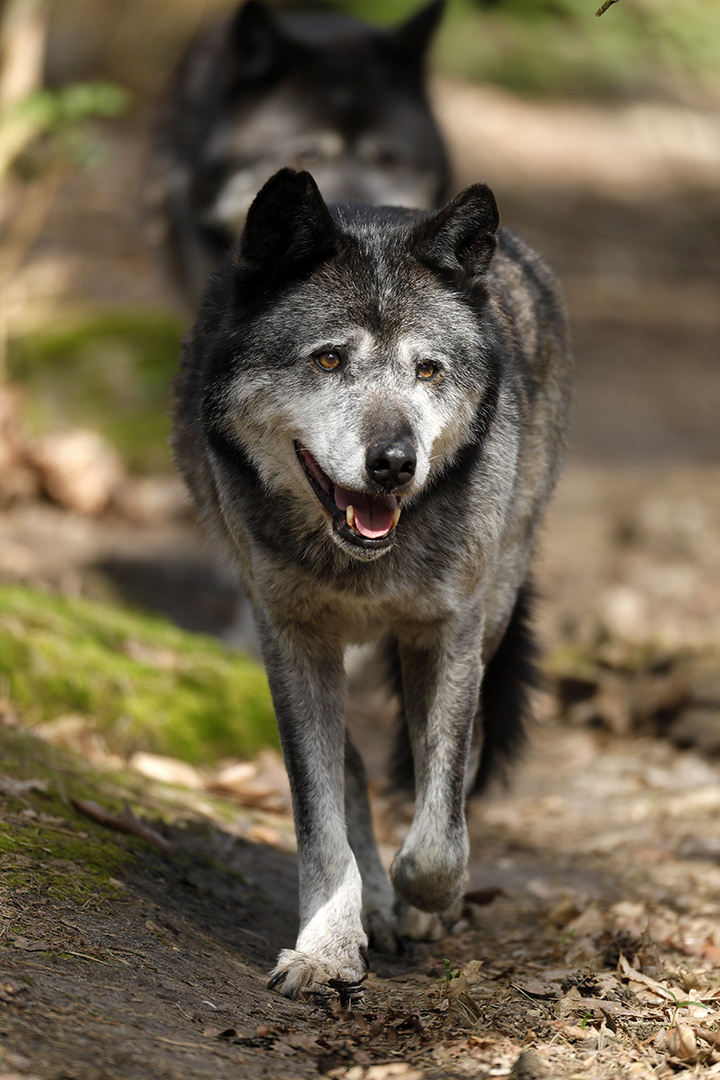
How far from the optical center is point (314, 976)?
3031 millimetres

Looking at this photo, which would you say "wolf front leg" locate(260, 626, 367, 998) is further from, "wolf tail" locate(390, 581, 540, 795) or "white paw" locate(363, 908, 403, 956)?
"wolf tail" locate(390, 581, 540, 795)

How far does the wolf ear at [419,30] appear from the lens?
24.4 ft

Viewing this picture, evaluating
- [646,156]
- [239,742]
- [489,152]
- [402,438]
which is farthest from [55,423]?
[646,156]

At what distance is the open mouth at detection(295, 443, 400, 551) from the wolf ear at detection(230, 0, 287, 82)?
4875mm

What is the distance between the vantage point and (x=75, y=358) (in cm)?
957

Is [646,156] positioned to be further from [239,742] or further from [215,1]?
[239,742]

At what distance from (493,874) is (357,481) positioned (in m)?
2.17

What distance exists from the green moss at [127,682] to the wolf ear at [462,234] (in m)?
2.48

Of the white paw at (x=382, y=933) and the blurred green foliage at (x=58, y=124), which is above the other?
the blurred green foliage at (x=58, y=124)

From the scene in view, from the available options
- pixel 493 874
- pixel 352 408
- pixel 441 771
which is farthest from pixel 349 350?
pixel 493 874

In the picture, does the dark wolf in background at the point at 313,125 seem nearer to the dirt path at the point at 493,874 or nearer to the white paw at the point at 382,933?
the dirt path at the point at 493,874

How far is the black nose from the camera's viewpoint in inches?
117

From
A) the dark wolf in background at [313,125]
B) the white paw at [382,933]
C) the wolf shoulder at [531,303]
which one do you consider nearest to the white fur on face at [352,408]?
the wolf shoulder at [531,303]

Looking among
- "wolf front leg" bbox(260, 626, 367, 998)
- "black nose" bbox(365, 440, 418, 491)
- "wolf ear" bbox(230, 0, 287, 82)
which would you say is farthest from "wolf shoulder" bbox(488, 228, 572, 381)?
"wolf ear" bbox(230, 0, 287, 82)
